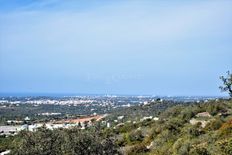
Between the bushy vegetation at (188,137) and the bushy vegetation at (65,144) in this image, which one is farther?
the bushy vegetation at (188,137)

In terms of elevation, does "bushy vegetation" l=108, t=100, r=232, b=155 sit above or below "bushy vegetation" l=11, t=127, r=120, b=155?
below

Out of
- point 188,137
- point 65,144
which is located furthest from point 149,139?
point 65,144

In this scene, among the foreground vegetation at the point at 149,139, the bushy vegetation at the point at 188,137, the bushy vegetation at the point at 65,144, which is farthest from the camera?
the bushy vegetation at the point at 188,137

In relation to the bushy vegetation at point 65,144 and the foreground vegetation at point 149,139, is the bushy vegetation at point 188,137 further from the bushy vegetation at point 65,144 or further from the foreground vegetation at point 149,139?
the bushy vegetation at point 65,144

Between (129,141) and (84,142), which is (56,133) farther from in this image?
(129,141)

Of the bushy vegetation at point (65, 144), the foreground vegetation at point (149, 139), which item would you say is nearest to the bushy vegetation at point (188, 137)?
the foreground vegetation at point (149, 139)

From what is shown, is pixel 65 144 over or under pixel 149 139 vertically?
over

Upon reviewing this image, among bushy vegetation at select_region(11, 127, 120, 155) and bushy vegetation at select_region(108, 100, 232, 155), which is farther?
bushy vegetation at select_region(108, 100, 232, 155)

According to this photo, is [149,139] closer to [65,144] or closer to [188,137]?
[188,137]

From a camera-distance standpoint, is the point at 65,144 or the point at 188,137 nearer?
the point at 65,144

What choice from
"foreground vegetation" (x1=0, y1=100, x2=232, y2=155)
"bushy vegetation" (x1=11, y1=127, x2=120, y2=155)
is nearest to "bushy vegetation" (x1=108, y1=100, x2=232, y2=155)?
"foreground vegetation" (x1=0, y1=100, x2=232, y2=155)

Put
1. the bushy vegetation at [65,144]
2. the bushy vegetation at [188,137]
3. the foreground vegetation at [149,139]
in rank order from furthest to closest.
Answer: the bushy vegetation at [188,137] < the foreground vegetation at [149,139] < the bushy vegetation at [65,144]

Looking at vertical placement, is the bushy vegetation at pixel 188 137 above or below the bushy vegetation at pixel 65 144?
below

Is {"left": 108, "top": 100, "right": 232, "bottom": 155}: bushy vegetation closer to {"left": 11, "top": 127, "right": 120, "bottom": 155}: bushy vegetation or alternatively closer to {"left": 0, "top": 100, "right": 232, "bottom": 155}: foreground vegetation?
{"left": 0, "top": 100, "right": 232, "bottom": 155}: foreground vegetation
